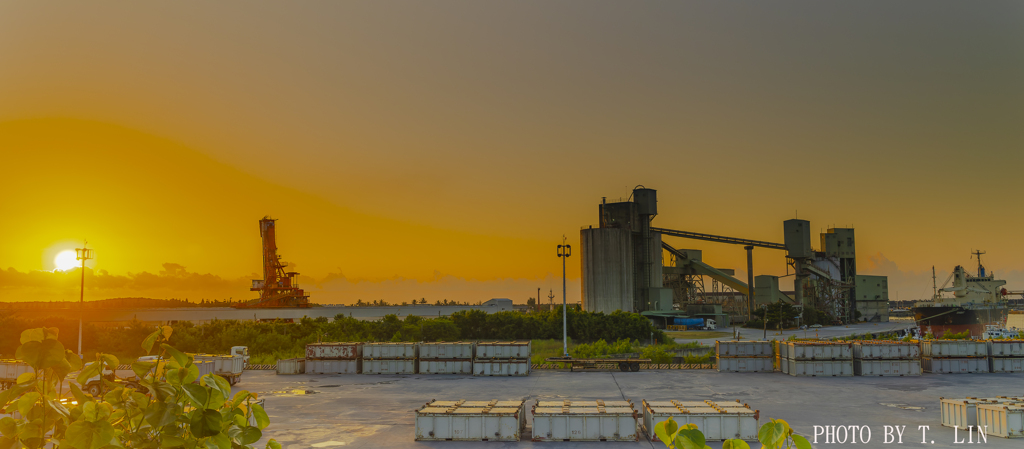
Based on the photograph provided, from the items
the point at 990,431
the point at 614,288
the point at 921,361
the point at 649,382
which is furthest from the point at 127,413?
the point at 614,288

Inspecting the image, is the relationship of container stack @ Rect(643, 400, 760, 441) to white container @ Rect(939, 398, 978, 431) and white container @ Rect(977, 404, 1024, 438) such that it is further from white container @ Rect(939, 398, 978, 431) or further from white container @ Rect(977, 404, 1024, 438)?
white container @ Rect(977, 404, 1024, 438)

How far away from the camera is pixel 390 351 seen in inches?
1921

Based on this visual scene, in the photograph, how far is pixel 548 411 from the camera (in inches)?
978

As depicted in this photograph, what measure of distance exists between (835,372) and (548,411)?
28992 millimetres

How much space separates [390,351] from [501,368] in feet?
30.0

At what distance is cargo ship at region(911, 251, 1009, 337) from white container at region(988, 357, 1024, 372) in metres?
67.1

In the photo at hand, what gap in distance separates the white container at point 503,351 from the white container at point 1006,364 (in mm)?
34494

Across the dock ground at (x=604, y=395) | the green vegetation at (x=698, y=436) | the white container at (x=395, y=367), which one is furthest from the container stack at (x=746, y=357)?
the green vegetation at (x=698, y=436)

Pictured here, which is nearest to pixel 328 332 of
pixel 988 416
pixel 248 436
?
pixel 988 416

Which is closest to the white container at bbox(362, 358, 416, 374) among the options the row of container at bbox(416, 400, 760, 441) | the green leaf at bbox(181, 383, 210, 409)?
the row of container at bbox(416, 400, 760, 441)

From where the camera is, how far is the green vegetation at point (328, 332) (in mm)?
68000

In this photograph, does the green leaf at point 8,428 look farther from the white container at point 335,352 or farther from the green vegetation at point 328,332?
the green vegetation at point 328,332

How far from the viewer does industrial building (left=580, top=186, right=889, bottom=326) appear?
100625 mm

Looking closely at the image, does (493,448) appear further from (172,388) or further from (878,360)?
(878,360)
